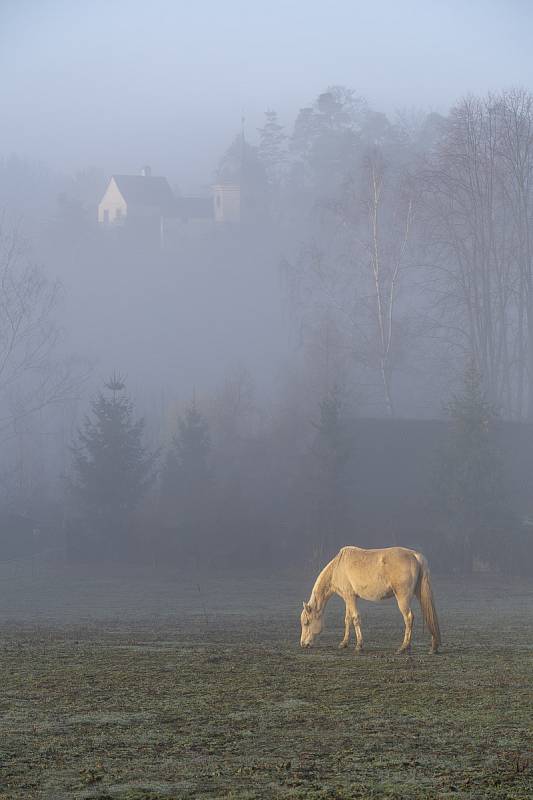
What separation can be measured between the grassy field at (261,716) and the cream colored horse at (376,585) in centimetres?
41

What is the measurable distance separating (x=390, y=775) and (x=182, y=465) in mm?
37620

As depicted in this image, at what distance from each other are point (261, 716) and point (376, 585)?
5.54 meters

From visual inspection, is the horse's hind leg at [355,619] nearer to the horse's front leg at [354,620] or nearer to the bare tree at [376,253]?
the horse's front leg at [354,620]

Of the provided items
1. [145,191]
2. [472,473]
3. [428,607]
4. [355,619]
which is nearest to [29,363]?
[472,473]

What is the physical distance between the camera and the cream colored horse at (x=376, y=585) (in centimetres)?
1509

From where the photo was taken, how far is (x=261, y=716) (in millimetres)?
10289

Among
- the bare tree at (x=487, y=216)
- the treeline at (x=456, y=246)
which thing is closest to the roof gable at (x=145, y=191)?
the treeline at (x=456, y=246)

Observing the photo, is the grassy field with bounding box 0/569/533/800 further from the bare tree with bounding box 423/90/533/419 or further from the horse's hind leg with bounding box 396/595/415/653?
the bare tree with bounding box 423/90/533/419

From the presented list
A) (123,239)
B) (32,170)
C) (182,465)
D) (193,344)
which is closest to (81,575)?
(182,465)

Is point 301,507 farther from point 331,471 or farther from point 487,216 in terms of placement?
point 487,216

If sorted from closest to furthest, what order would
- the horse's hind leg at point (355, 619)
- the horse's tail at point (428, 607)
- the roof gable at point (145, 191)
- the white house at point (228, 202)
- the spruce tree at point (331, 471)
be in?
the horse's tail at point (428, 607)
the horse's hind leg at point (355, 619)
the spruce tree at point (331, 471)
the white house at point (228, 202)
the roof gable at point (145, 191)

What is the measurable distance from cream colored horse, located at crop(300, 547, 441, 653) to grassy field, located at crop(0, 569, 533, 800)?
0.41 metres

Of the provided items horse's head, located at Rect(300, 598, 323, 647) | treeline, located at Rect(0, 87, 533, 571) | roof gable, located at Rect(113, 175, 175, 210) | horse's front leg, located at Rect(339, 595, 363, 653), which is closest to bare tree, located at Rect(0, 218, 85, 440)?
treeline, located at Rect(0, 87, 533, 571)

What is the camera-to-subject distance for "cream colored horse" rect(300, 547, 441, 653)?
1509 cm
